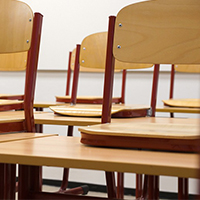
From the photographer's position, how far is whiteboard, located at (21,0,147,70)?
11.8ft

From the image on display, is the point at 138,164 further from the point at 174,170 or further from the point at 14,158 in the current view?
the point at 14,158

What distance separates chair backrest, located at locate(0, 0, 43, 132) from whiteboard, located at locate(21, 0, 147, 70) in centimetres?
241

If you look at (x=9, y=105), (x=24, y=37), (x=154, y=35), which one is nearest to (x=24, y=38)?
(x=24, y=37)

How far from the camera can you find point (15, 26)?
1187mm

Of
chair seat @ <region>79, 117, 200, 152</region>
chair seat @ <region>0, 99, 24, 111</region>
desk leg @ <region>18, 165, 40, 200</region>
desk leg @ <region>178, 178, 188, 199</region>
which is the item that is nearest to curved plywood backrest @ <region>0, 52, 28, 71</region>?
chair seat @ <region>0, 99, 24, 111</region>

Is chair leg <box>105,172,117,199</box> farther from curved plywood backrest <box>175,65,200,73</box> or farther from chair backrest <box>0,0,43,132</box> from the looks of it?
curved plywood backrest <box>175,65,200,73</box>

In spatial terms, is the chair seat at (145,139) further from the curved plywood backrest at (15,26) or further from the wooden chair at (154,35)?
the curved plywood backrest at (15,26)

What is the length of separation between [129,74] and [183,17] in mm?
2569

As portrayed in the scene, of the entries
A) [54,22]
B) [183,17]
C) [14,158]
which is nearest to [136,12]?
[183,17]

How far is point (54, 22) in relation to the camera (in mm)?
3775

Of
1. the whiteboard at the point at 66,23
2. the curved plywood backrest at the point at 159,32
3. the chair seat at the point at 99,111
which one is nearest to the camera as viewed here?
the curved plywood backrest at the point at 159,32

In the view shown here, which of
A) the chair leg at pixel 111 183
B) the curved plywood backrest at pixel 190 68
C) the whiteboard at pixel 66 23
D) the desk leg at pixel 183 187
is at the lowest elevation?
the desk leg at pixel 183 187

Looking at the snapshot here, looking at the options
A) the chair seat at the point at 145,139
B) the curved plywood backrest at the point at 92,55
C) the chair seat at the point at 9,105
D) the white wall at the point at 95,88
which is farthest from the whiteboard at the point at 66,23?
the chair seat at the point at 145,139

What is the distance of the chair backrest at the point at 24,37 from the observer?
115cm
